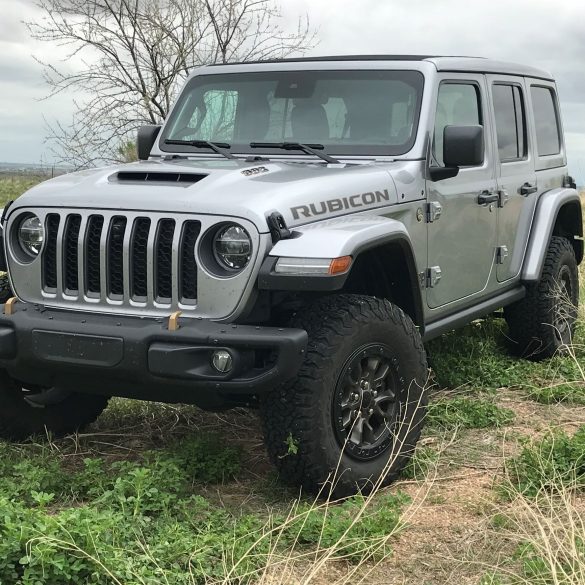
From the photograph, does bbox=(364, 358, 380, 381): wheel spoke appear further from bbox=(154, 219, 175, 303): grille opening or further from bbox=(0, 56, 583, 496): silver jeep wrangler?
bbox=(154, 219, 175, 303): grille opening

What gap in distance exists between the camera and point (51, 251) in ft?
13.6

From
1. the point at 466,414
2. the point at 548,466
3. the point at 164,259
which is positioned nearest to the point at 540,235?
the point at 466,414

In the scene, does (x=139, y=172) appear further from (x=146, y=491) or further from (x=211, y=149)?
(x=146, y=491)

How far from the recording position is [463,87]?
17.9 feet

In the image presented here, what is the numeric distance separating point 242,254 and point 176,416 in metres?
1.86

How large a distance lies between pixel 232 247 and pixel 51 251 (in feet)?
2.93

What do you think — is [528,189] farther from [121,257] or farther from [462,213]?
[121,257]

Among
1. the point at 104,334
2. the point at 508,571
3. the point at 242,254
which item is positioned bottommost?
the point at 508,571

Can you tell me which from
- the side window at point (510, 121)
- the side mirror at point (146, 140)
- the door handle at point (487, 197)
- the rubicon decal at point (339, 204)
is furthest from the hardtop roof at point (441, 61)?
the rubicon decal at point (339, 204)

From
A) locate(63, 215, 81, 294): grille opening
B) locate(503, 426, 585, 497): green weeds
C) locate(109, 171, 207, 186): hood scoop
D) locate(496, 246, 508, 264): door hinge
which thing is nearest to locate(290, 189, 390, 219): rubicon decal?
locate(109, 171, 207, 186): hood scoop

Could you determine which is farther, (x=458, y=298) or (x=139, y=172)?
(x=458, y=298)

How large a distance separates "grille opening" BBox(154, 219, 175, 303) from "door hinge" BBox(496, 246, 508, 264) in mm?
2574

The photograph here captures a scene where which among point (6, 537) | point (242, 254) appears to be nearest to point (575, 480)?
point (242, 254)

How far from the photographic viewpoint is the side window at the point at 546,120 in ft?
21.8
